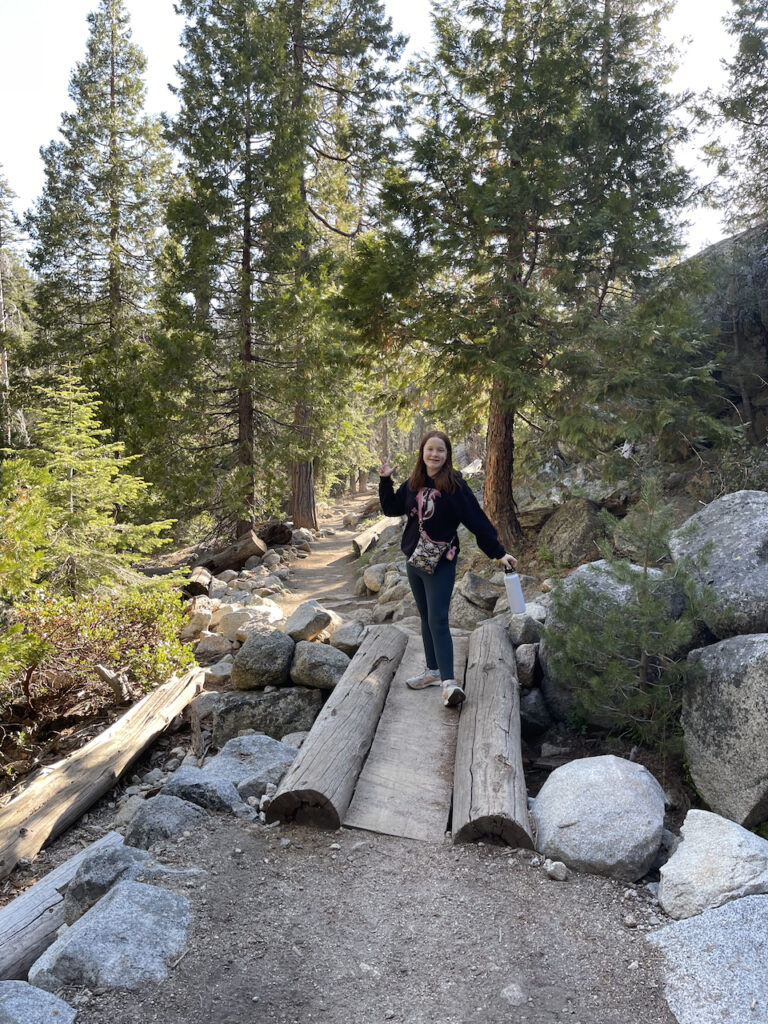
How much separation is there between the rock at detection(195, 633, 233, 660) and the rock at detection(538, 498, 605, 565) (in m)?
5.10

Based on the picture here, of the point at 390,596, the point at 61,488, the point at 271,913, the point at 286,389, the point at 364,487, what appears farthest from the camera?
the point at 364,487

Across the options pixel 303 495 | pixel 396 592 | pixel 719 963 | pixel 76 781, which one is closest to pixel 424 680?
pixel 76 781

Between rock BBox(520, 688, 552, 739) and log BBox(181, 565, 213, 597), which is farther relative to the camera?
log BBox(181, 565, 213, 597)

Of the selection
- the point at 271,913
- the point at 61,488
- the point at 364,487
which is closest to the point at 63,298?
the point at 61,488

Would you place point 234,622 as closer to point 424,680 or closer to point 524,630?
point 424,680

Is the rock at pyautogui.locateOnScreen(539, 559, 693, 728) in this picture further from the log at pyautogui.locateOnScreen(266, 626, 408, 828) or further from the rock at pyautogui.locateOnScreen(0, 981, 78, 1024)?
the rock at pyautogui.locateOnScreen(0, 981, 78, 1024)

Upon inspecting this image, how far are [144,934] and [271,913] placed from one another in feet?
2.20

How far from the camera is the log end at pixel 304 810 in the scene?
14.6 ft

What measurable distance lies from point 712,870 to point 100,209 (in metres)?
19.6

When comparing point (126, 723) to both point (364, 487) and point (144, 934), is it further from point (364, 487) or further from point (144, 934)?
point (364, 487)

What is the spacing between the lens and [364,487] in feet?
142

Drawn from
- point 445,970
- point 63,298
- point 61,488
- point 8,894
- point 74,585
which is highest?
point 63,298

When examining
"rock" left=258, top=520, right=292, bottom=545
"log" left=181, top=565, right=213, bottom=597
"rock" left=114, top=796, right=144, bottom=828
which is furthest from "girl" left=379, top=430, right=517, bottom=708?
"rock" left=258, top=520, right=292, bottom=545

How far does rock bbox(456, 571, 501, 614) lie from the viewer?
925 cm
